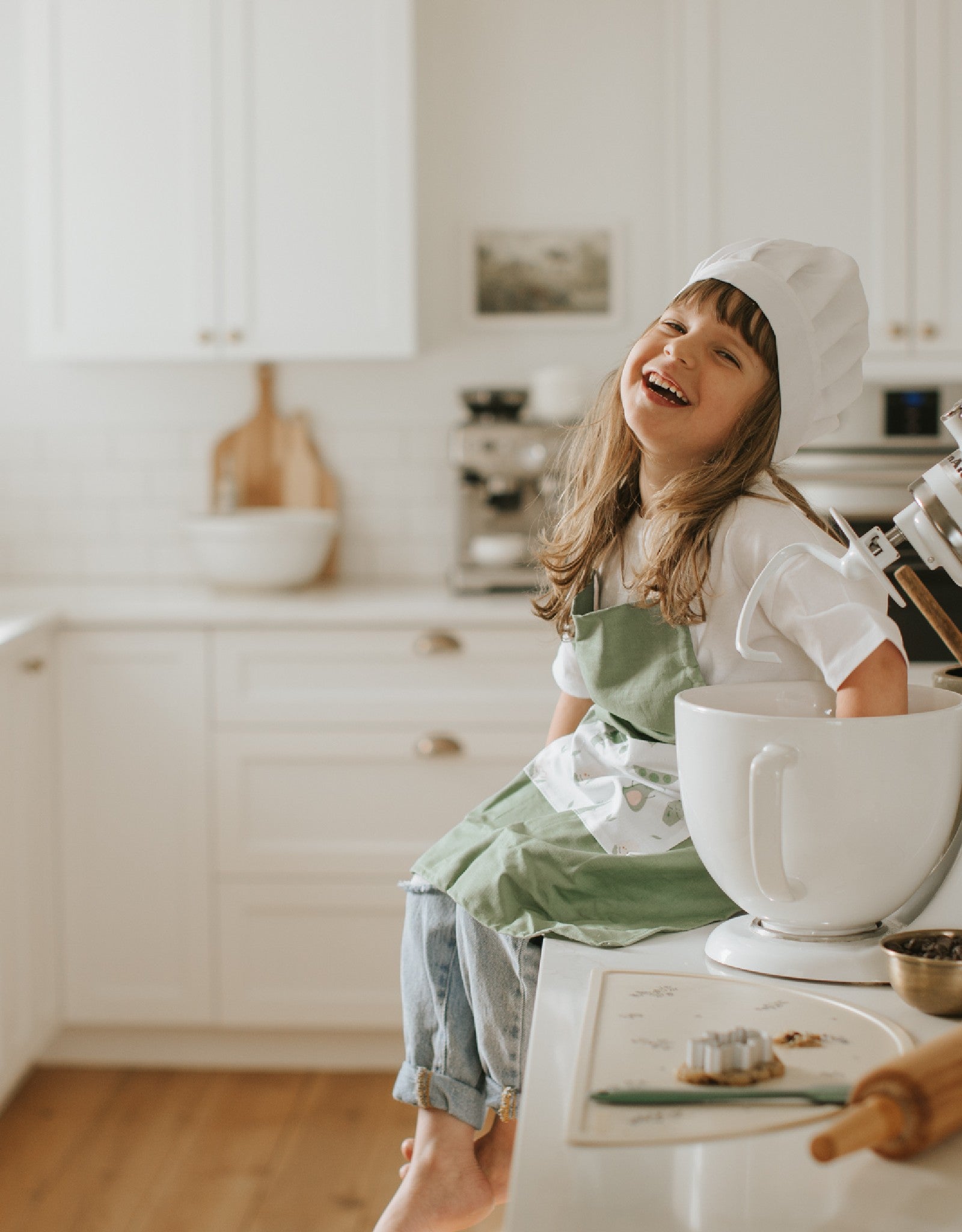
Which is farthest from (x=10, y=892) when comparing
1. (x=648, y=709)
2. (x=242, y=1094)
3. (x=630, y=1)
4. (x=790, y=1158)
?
(x=630, y=1)

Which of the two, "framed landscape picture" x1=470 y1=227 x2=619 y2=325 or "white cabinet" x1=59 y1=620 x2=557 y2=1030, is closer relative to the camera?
"white cabinet" x1=59 y1=620 x2=557 y2=1030

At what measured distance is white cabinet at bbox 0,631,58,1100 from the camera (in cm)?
236

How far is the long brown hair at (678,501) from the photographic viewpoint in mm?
974

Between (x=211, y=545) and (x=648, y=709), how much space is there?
1.97 meters

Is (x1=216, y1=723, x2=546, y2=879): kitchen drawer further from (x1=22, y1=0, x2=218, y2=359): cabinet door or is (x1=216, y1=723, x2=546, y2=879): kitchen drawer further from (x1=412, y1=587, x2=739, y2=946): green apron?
(x1=412, y1=587, x2=739, y2=946): green apron

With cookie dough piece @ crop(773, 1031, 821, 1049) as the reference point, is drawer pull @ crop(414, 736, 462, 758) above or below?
below

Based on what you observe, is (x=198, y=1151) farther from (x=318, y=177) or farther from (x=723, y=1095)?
(x=723, y=1095)

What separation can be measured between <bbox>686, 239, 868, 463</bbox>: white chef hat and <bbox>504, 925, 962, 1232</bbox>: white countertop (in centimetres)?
61

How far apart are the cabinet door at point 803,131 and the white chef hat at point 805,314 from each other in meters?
1.74

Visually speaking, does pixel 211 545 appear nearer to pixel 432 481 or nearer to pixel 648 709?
pixel 432 481

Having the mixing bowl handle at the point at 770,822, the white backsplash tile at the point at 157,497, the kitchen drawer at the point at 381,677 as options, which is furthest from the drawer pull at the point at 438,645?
the mixing bowl handle at the point at 770,822

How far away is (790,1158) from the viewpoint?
1.75ft

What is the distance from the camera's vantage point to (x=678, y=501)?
998mm

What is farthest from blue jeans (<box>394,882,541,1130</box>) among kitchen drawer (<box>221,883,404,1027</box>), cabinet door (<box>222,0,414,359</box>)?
cabinet door (<box>222,0,414,359</box>)
